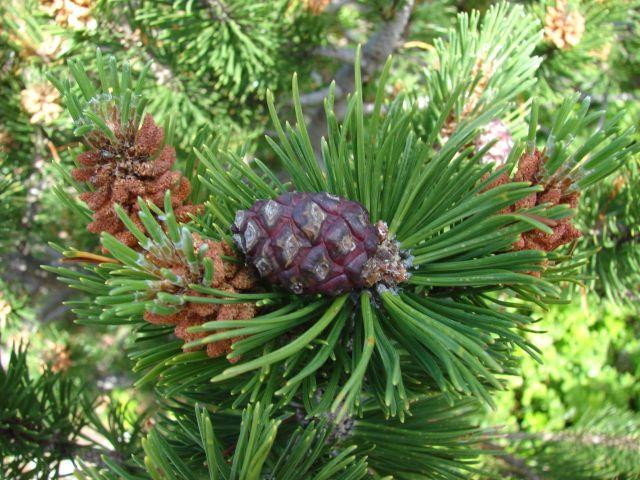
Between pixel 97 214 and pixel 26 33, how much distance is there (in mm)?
588

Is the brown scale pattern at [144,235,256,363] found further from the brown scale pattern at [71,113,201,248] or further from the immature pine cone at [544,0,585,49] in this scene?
the immature pine cone at [544,0,585,49]

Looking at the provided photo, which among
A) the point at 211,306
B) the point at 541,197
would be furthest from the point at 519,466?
the point at 211,306

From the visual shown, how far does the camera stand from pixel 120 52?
0.88m

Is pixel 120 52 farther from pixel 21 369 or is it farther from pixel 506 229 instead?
pixel 506 229

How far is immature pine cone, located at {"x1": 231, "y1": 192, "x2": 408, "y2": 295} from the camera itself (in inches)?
16.3

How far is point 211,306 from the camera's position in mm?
406

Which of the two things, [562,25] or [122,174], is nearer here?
[122,174]

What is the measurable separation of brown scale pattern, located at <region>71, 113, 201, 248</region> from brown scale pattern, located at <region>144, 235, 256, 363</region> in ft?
0.28

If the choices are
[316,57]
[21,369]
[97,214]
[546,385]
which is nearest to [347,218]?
[97,214]

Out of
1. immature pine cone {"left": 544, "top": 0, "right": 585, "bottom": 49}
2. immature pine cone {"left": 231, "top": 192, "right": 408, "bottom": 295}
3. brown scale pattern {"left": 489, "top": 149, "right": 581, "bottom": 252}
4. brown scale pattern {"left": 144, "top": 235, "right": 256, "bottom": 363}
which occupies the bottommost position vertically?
brown scale pattern {"left": 144, "top": 235, "right": 256, "bottom": 363}

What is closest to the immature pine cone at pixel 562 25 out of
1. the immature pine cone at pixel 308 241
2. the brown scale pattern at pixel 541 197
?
the brown scale pattern at pixel 541 197

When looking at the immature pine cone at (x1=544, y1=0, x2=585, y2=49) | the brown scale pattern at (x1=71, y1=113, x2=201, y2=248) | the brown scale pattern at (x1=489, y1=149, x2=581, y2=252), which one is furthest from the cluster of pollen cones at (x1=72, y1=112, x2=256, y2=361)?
the immature pine cone at (x1=544, y1=0, x2=585, y2=49)

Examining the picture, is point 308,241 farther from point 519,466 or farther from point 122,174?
point 519,466

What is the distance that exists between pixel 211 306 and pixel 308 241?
9cm
